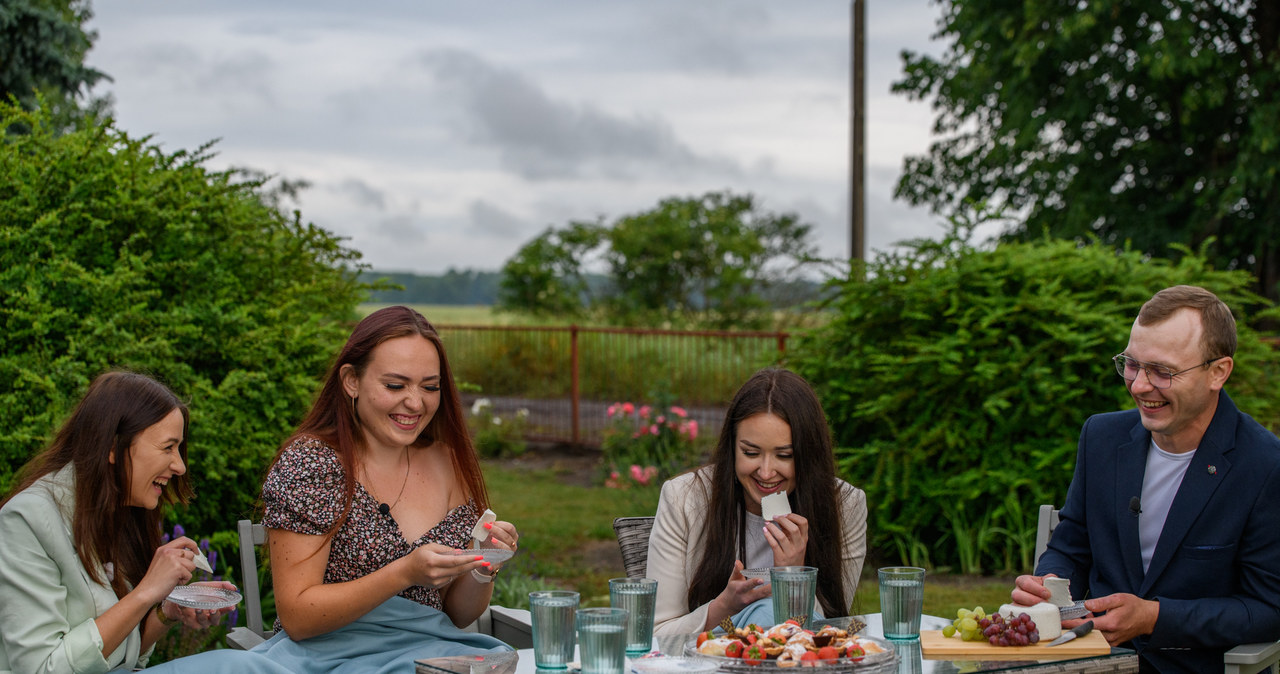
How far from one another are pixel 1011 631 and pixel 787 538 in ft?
2.10

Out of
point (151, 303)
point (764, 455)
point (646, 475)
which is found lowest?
point (646, 475)

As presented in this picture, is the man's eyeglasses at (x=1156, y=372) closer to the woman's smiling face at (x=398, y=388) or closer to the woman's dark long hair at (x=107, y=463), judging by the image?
the woman's smiling face at (x=398, y=388)

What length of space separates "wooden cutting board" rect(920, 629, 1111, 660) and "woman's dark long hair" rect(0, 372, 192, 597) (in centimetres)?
212

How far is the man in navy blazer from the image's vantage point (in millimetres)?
3215

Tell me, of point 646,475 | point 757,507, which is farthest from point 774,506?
point 646,475

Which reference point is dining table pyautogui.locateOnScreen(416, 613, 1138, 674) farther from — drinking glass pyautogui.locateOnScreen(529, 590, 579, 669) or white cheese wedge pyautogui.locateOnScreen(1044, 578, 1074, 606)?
white cheese wedge pyautogui.locateOnScreen(1044, 578, 1074, 606)

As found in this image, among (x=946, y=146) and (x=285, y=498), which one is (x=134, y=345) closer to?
(x=285, y=498)

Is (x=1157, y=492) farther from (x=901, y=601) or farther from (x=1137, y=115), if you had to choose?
(x=1137, y=115)

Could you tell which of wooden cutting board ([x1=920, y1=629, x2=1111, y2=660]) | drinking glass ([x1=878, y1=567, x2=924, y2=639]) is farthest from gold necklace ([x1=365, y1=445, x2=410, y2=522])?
wooden cutting board ([x1=920, y1=629, x2=1111, y2=660])

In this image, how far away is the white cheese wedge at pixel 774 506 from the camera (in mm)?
3133

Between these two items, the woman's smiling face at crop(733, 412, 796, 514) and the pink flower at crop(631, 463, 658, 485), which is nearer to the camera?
the woman's smiling face at crop(733, 412, 796, 514)

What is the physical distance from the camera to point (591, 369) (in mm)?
14188

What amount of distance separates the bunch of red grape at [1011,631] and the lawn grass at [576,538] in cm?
111

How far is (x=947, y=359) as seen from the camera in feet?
23.1
